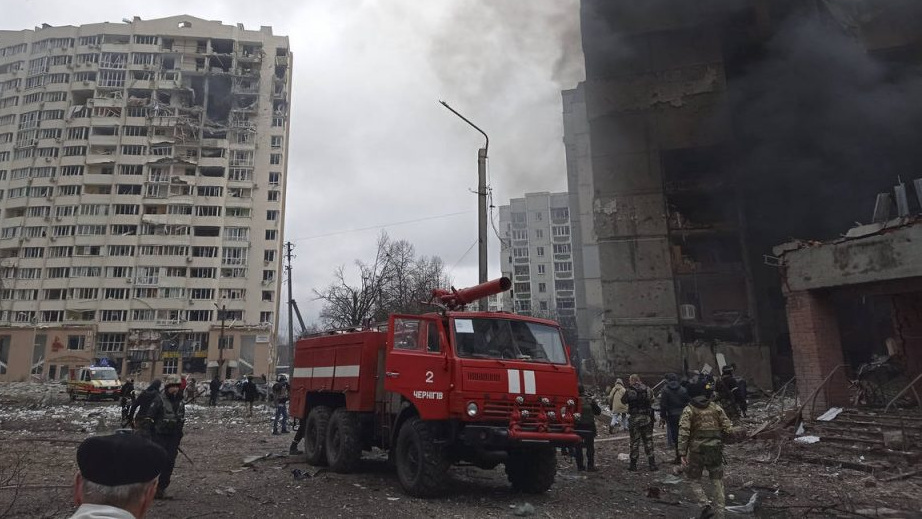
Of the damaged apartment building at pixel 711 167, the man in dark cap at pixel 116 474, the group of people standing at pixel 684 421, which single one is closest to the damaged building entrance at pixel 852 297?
the group of people standing at pixel 684 421

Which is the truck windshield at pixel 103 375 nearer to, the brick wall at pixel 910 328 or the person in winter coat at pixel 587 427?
the person in winter coat at pixel 587 427

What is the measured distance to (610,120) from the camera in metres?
25.9

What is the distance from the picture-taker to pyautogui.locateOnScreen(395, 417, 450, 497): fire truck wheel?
6.96 m

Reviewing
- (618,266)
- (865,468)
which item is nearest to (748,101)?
(618,266)

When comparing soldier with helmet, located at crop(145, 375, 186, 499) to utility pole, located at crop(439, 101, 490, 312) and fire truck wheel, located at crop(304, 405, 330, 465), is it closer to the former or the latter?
fire truck wheel, located at crop(304, 405, 330, 465)

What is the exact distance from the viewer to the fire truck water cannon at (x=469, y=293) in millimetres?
8070

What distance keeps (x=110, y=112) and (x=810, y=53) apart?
7131cm

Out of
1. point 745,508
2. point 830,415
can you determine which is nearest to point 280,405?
point 745,508

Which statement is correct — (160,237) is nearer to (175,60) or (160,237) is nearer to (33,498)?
(175,60)

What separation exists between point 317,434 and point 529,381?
464 centimetres

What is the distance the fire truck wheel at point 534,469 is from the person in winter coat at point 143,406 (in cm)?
484

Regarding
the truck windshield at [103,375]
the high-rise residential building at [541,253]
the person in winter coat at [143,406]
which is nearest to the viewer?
the person in winter coat at [143,406]

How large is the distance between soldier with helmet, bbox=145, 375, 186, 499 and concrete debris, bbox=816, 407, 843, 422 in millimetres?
12543

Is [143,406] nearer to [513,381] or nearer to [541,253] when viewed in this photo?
[513,381]
